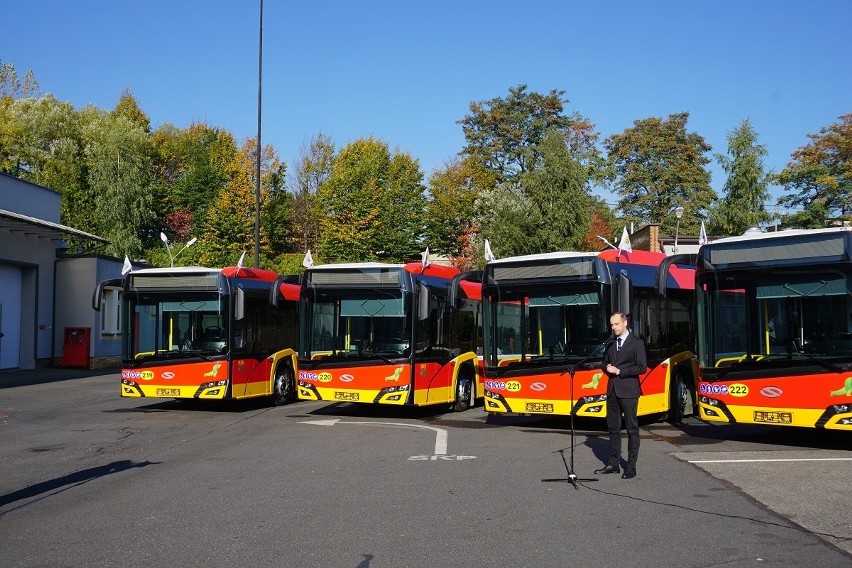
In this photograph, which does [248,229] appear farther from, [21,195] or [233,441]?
[233,441]

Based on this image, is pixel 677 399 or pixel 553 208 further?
pixel 553 208

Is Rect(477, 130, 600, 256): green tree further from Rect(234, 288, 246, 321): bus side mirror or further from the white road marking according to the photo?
the white road marking

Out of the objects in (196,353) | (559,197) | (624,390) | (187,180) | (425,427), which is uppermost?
(187,180)

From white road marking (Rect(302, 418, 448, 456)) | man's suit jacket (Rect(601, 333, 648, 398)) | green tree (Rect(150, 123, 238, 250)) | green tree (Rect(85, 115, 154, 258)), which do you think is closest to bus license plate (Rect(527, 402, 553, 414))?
white road marking (Rect(302, 418, 448, 456))

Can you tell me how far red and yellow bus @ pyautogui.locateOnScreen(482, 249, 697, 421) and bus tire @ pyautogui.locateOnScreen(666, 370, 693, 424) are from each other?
0.46 meters

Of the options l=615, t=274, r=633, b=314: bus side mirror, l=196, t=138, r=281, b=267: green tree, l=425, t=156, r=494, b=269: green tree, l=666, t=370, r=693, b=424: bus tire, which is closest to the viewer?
l=615, t=274, r=633, b=314: bus side mirror

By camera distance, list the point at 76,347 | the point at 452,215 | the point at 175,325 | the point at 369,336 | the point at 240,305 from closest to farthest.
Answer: the point at 369,336 < the point at 240,305 < the point at 175,325 < the point at 76,347 < the point at 452,215

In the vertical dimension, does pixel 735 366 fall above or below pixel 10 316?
below

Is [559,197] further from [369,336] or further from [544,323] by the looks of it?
[544,323]

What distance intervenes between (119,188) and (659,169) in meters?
37.4

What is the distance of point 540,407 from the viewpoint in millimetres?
14766

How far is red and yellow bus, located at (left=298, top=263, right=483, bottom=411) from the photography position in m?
17.2

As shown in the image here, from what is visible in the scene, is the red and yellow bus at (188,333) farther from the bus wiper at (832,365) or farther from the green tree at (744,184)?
the green tree at (744,184)

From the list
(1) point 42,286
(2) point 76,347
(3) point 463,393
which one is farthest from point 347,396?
(1) point 42,286
